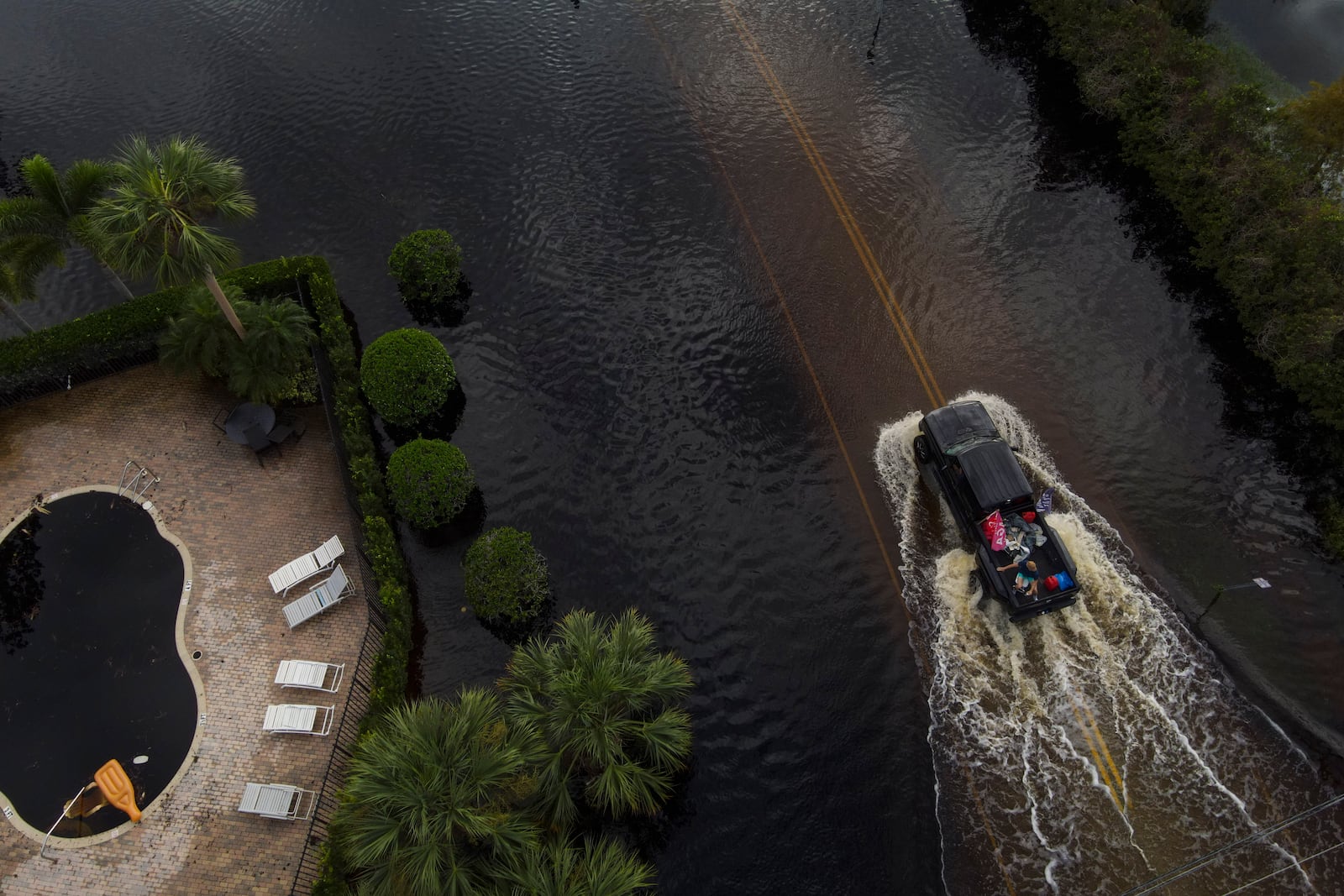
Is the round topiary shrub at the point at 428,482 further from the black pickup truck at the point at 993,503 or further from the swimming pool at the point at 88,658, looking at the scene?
the black pickup truck at the point at 993,503

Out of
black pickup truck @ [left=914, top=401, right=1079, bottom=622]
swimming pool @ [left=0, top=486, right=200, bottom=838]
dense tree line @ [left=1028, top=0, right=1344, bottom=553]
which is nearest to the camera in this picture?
swimming pool @ [left=0, top=486, right=200, bottom=838]

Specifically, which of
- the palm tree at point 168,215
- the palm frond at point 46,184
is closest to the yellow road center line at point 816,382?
the palm tree at point 168,215

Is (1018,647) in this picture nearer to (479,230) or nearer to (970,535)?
(970,535)

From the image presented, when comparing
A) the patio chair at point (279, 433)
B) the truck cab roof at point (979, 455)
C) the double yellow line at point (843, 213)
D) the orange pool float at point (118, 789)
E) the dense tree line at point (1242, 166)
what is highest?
the dense tree line at point (1242, 166)

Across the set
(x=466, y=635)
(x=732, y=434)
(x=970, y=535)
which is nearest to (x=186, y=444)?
(x=466, y=635)

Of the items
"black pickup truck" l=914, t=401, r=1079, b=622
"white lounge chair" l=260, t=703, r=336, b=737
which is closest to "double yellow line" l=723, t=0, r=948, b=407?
"black pickup truck" l=914, t=401, r=1079, b=622

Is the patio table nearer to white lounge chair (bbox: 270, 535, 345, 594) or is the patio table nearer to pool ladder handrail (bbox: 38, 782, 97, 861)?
white lounge chair (bbox: 270, 535, 345, 594)

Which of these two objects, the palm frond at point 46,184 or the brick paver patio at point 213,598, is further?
the palm frond at point 46,184
